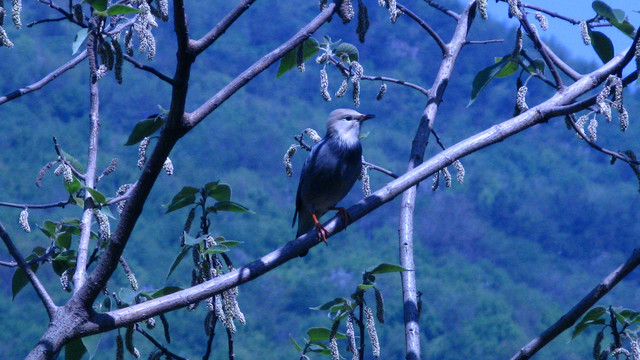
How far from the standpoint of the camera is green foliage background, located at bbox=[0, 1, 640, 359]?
387 centimetres

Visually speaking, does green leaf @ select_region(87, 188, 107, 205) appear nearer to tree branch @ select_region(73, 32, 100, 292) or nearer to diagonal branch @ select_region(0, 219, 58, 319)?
tree branch @ select_region(73, 32, 100, 292)

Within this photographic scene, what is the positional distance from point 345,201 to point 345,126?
155 cm

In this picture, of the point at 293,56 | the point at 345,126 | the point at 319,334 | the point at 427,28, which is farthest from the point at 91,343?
the point at 345,126

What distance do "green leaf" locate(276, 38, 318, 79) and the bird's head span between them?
758mm

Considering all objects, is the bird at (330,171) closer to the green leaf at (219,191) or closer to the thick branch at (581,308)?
the green leaf at (219,191)

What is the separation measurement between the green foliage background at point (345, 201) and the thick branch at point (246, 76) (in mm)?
2571

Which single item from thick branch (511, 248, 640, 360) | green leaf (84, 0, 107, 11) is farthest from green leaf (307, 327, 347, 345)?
green leaf (84, 0, 107, 11)

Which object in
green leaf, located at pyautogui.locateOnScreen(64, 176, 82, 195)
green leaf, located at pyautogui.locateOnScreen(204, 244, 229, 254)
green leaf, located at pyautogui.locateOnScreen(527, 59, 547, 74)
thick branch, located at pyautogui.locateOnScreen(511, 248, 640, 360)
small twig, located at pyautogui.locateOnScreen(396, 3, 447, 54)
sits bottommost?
thick branch, located at pyautogui.locateOnScreen(511, 248, 640, 360)

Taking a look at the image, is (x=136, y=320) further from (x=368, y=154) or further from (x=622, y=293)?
(x=622, y=293)

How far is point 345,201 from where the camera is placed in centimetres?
414

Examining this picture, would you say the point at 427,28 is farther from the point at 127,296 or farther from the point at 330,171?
the point at 127,296

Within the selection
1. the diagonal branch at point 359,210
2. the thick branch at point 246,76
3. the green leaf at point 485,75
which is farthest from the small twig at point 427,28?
the thick branch at point 246,76

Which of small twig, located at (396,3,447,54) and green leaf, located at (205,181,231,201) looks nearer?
green leaf, located at (205,181,231,201)

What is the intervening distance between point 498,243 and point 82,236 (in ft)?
9.93
